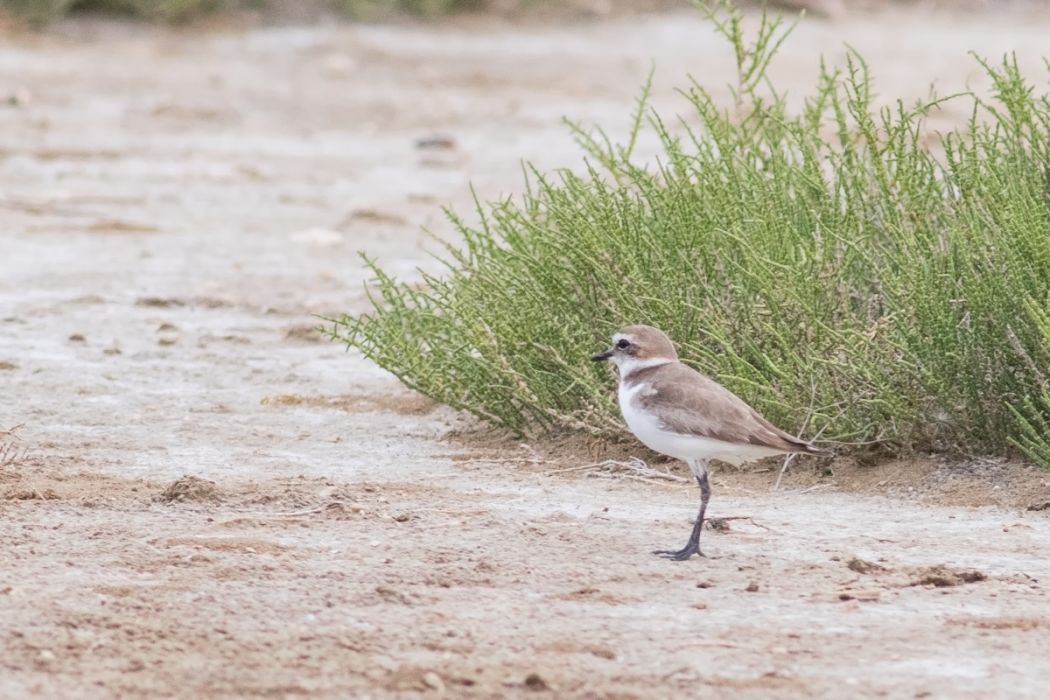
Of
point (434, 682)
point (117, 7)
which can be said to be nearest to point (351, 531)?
point (434, 682)

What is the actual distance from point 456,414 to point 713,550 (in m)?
2.08

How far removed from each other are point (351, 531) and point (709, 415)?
1.02 metres

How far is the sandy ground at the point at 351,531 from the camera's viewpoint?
13.6 ft

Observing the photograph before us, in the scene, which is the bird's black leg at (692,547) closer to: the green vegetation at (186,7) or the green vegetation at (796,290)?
the green vegetation at (796,290)

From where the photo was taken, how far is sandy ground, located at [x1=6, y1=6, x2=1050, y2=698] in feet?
13.6

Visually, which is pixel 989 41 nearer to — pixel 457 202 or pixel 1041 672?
pixel 457 202

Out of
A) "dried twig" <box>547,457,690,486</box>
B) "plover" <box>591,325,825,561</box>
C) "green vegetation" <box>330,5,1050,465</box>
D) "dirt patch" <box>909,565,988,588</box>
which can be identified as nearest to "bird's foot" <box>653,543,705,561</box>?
"plover" <box>591,325,825,561</box>

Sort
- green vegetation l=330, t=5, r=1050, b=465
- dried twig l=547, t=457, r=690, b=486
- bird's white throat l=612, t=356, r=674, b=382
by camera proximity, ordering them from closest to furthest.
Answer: bird's white throat l=612, t=356, r=674, b=382, green vegetation l=330, t=5, r=1050, b=465, dried twig l=547, t=457, r=690, b=486

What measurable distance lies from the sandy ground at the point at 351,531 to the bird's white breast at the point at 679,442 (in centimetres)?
25

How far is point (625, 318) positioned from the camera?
623 centimetres

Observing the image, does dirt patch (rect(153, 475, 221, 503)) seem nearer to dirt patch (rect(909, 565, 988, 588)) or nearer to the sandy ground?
the sandy ground

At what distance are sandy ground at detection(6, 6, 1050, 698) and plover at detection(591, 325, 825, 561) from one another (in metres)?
0.24

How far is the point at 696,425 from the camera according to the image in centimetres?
508

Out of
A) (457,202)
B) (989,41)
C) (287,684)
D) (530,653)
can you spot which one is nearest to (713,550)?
(530,653)
